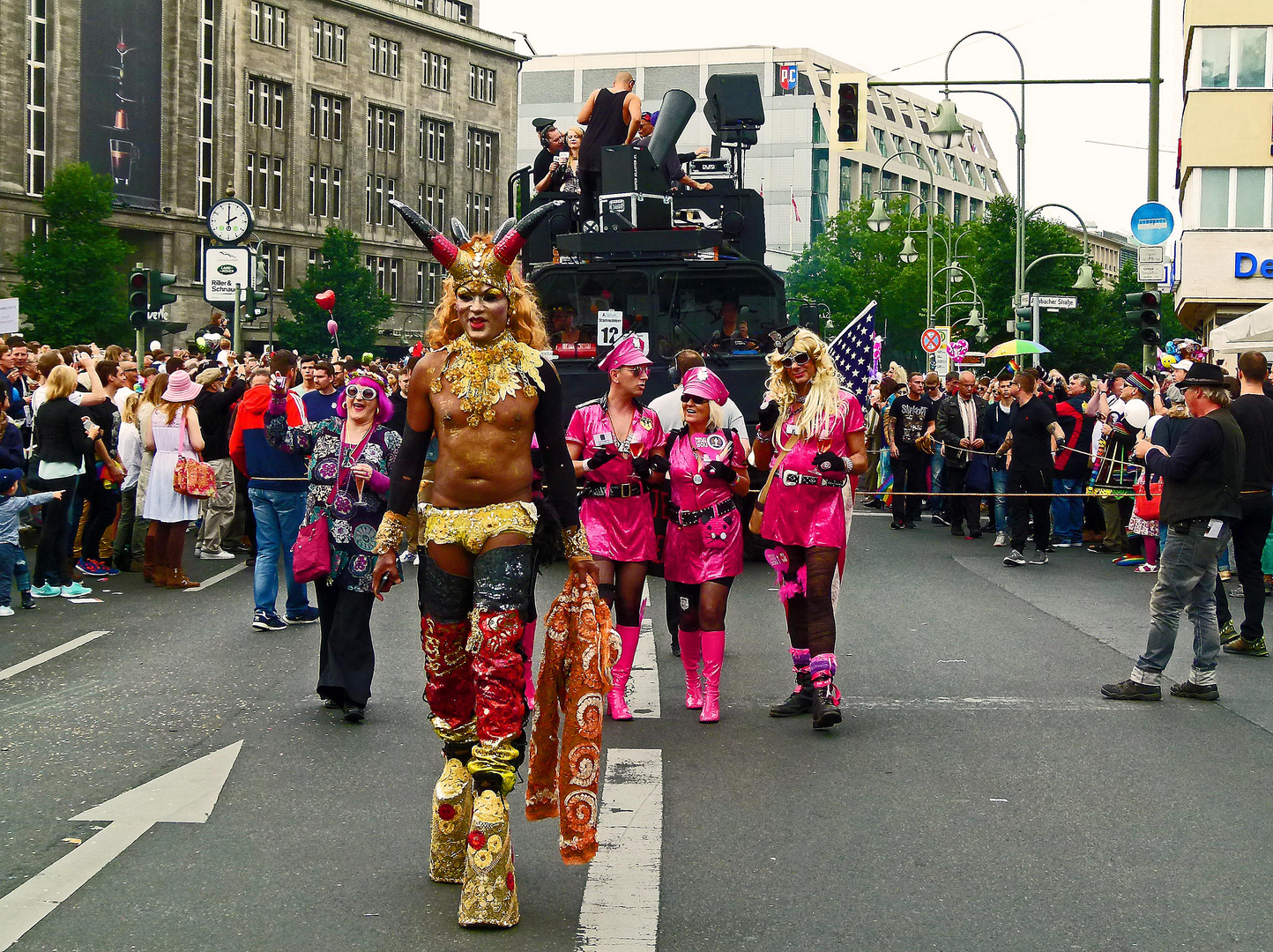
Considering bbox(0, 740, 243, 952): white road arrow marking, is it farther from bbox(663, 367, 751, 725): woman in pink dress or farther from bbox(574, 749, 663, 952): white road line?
bbox(663, 367, 751, 725): woman in pink dress

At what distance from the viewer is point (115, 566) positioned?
48.3ft

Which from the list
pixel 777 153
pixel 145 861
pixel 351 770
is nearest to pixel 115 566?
pixel 351 770

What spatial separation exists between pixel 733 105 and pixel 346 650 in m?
12.3

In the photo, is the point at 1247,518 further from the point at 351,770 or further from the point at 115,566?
the point at 115,566

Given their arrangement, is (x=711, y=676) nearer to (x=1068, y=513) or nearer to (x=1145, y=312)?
(x=1068, y=513)

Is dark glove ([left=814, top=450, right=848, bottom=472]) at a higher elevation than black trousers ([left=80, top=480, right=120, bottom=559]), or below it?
higher

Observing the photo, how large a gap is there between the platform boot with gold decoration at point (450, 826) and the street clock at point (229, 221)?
1955 cm

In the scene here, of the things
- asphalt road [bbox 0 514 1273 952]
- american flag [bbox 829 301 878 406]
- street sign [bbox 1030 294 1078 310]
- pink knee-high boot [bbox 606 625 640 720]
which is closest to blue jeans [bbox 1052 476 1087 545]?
american flag [bbox 829 301 878 406]

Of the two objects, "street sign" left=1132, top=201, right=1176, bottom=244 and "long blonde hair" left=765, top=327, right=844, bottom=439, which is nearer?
"long blonde hair" left=765, top=327, right=844, bottom=439

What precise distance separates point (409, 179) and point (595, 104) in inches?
2897

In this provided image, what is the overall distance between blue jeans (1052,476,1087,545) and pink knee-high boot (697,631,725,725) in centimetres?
1119

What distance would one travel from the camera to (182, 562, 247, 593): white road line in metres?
13.4

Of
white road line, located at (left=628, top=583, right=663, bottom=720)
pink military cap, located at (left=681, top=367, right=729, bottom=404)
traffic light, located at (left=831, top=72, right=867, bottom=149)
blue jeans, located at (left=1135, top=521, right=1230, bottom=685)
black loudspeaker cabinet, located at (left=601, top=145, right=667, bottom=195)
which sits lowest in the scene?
white road line, located at (left=628, top=583, right=663, bottom=720)

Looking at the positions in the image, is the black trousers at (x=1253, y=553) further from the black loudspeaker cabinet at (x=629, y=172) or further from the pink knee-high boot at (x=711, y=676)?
the black loudspeaker cabinet at (x=629, y=172)
